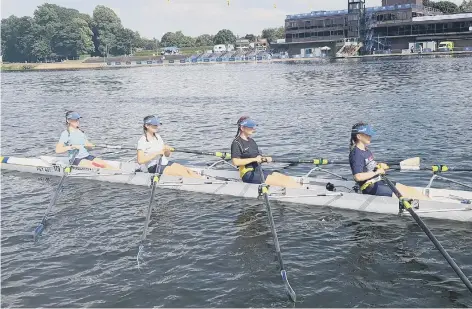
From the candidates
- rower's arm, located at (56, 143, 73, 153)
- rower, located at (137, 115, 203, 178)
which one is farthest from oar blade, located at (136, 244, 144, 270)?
rower's arm, located at (56, 143, 73, 153)

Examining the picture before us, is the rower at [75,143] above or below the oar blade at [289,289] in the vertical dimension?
above

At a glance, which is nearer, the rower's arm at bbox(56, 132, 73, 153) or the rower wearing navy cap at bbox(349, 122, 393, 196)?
Result: the rower wearing navy cap at bbox(349, 122, 393, 196)

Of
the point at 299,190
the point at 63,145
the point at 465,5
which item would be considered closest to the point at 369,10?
the point at 465,5

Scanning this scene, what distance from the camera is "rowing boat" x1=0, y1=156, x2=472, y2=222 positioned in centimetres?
1386

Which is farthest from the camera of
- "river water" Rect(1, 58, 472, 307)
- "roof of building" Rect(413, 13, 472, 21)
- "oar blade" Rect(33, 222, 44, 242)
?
"roof of building" Rect(413, 13, 472, 21)

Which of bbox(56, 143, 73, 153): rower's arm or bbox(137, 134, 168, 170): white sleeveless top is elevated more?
bbox(137, 134, 168, 170): white sleeveless top

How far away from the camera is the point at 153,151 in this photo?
16672mm

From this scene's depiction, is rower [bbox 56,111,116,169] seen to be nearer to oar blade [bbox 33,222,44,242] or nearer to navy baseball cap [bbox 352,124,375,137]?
oar blade [bbox 33,222,44,242]

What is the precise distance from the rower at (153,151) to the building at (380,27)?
13528 cm

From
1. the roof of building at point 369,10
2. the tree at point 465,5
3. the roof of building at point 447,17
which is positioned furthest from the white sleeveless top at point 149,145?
the tree at point 465,5

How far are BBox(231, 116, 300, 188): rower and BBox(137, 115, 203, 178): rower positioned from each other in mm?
2766

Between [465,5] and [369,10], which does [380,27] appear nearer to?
[369,10]

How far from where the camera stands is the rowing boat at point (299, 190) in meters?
13.9

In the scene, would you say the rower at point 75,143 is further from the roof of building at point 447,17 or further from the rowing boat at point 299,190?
the roof of building at point 447,17
